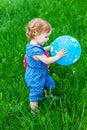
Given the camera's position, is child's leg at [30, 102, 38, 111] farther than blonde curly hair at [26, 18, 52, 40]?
Yes

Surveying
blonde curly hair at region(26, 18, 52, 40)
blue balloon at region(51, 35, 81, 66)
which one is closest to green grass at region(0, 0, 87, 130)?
blue balloon at region(51, 35, 81, 66)

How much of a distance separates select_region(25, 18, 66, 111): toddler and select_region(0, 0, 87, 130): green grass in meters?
0.14

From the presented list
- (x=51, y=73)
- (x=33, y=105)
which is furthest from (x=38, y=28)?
(x=51, y=73)

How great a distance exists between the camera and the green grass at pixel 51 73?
12.7 ft

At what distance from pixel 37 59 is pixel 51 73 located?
0.76 m

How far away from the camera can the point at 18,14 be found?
6.33m

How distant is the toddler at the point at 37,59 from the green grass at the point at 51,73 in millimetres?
142

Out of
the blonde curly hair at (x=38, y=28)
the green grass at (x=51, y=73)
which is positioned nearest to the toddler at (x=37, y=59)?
the blonde curly hair at (x=38, y=28)

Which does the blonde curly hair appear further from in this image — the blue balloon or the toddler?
the blue balloon

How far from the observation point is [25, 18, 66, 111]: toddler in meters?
4.01

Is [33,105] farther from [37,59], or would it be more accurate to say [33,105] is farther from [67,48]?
[67,48]

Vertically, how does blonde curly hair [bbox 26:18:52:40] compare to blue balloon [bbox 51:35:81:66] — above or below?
above

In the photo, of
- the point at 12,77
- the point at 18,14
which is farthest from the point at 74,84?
the point at 18,14

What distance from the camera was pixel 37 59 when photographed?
4082 mm
